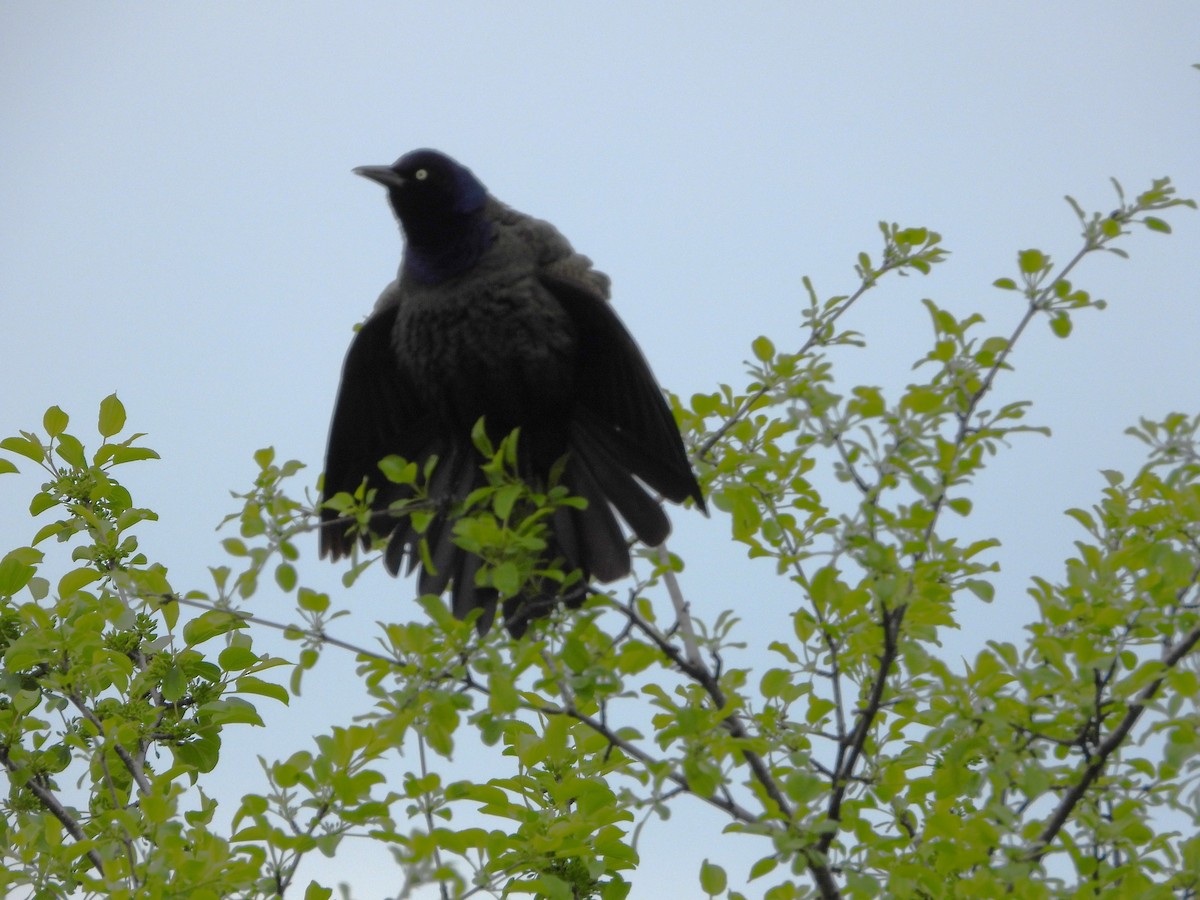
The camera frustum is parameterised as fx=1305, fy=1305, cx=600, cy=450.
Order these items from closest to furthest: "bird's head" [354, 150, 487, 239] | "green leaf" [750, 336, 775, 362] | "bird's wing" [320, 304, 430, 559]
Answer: "green leaf" [750, 336, 775, 362] < "bird's wing" [320, 304, 430, 559] < "bird's head" [354, 150, 487, 239]

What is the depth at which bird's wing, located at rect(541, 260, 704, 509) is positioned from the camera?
11.8 feet

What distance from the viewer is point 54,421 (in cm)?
383

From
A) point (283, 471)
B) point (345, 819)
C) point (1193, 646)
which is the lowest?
point (1193, 646)

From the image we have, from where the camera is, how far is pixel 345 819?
286 centimetres

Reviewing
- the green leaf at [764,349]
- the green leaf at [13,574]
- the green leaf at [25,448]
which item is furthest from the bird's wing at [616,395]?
the green leaf at [13,574]

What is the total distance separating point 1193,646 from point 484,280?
2166 mm

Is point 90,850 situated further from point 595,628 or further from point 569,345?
point 569,345

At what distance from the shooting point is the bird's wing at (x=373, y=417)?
13.3 feet

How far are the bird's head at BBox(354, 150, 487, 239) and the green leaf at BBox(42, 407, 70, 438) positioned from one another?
1.19 m

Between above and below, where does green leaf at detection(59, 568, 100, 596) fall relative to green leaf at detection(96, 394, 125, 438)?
below

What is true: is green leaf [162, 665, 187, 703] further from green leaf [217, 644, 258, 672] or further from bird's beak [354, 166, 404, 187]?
bird's beak [354, 166, 404, 187]

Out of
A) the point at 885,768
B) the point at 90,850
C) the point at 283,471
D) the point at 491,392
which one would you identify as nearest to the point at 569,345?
the point at 491,392

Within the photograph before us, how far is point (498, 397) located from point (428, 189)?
0.90 metres

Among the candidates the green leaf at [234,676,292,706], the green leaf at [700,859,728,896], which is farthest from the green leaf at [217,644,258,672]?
the green leaf at [700,859,728,896]
